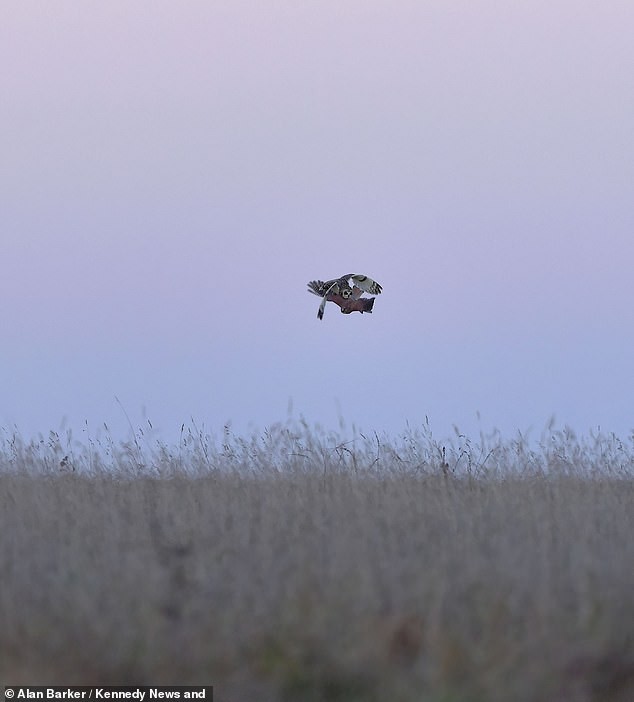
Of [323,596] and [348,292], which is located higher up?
[348,292]

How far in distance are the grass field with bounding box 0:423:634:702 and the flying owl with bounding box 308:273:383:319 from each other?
2201mm

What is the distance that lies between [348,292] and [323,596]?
510 centimetres

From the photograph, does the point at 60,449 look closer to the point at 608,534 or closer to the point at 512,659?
the point at 608,534

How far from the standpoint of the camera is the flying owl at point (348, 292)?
10.1 meters

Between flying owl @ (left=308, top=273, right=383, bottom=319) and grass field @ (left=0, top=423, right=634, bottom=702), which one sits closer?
grass field @ (left=0, top=423, right=634, bottom=702)

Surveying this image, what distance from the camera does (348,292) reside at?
33.1 ft

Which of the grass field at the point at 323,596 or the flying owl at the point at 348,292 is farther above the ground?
the flying owl at the point at 348,292

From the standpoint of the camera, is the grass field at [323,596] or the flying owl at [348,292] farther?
the flying owl at [348,292]

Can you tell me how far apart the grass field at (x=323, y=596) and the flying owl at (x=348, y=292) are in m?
2.20

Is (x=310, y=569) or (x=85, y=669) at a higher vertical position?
(x=310, y=569)

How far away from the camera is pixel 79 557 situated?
6.02 metres

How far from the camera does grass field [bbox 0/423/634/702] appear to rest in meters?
4.78

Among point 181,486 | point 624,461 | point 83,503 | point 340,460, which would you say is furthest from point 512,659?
point 624,461

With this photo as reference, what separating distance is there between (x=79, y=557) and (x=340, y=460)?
5.04 m
